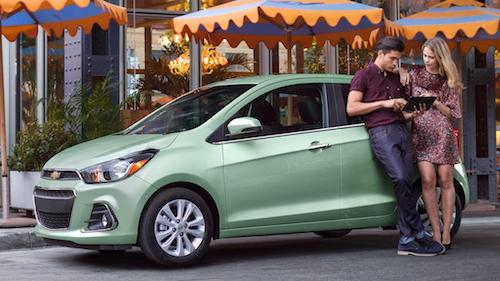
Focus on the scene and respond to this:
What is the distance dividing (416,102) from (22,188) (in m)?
5.10

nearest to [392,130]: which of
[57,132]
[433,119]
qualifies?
[433,119]

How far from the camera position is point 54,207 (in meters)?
7.59

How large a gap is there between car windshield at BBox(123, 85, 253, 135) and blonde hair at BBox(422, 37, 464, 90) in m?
1.75

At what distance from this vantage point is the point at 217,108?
316 inches

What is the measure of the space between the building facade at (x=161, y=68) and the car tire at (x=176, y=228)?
538 cm

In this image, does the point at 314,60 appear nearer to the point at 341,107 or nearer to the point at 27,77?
the point at 27,77

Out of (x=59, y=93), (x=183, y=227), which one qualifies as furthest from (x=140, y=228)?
(x=59, y=93)

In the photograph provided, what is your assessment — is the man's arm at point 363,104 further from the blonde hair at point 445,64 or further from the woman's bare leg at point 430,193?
the woman's bare leg at point 430,193

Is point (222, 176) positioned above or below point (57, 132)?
below

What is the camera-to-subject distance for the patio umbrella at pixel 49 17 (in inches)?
367

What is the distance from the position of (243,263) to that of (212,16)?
350 centimetres

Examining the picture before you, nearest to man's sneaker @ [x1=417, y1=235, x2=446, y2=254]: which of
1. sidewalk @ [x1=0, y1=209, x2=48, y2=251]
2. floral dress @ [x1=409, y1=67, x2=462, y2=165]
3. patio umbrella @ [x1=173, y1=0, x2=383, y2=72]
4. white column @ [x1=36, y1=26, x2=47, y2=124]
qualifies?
floral dress @ [x1=409, y1=67, x2=462, y2=165]

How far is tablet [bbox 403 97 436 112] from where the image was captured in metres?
8.14

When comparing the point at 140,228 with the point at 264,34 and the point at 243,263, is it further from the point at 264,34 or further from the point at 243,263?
the point at 264,34
